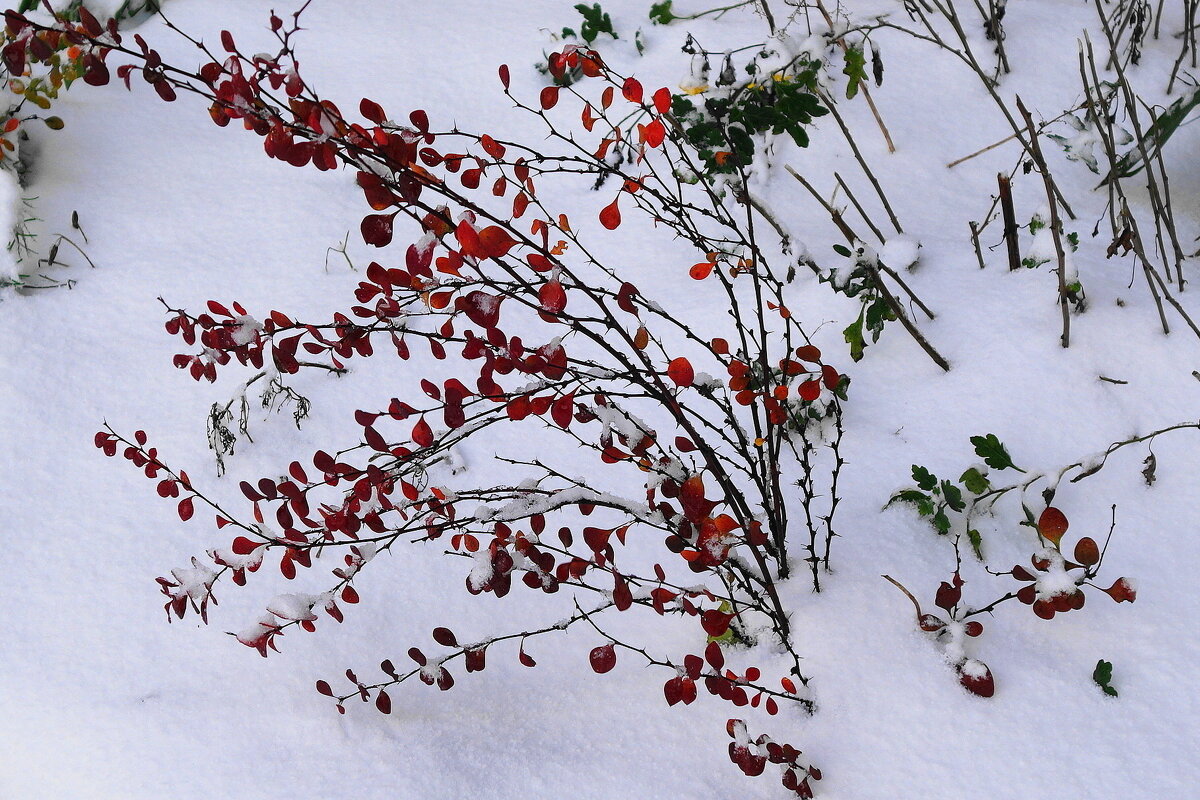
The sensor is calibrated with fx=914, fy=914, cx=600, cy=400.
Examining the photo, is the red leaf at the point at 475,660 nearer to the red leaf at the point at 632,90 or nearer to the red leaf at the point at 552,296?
the red leaf at the point at 552,296

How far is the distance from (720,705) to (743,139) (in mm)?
770

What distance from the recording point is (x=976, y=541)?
3.87ft

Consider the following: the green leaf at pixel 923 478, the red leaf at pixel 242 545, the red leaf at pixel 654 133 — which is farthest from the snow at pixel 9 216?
the green leaf at pixel 923 478

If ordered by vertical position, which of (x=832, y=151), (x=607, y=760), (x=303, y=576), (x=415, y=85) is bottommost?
(x=607, y=760)

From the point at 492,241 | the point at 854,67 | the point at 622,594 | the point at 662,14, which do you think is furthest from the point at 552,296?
the point at 662,14

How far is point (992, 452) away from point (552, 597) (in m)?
0.63

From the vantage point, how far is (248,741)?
109cm

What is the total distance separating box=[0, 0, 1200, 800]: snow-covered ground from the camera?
1.05m

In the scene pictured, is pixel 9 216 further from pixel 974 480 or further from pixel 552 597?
pixel 974 480

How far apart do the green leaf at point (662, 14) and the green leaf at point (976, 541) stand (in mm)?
1616

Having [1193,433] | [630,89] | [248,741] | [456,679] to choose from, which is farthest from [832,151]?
[248,741]

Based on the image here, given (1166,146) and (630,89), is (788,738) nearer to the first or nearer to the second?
(630,89)

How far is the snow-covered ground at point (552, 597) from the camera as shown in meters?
1.05

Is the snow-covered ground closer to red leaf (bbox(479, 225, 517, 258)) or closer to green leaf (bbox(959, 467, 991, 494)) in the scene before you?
green leaf (bbox(959, 467, 991, 494))
